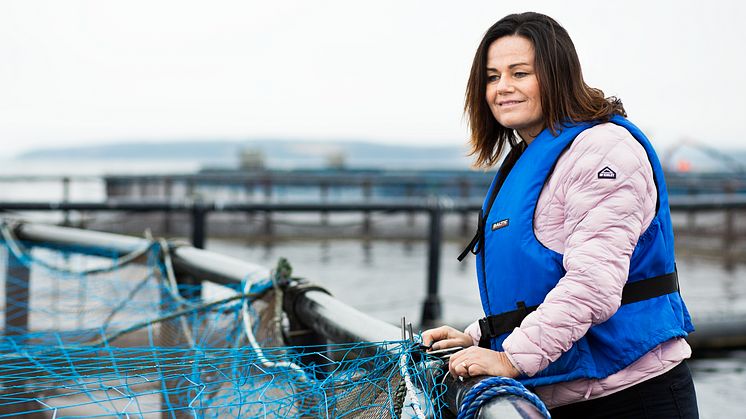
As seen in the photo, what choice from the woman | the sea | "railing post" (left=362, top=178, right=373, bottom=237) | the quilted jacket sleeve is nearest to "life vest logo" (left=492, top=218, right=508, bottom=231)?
the woman

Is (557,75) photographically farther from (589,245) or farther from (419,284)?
(419,284)

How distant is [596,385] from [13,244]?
4.80 metres

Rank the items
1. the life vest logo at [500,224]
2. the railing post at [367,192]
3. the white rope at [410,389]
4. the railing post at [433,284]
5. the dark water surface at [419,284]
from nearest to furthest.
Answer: the white rope at [410,389] → the life vest logo at [500,224] → the dark water surface at [419,284] → the railing post at [433,284] → the railing post at [367,192]

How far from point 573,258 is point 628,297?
22cm

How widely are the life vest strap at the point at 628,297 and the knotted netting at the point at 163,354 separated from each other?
0.24m

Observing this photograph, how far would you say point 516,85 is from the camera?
239 cm

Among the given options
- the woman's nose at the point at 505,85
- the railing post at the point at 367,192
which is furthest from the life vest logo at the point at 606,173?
the railing post at the point at 367,192

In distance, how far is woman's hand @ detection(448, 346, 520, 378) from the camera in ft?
6.48

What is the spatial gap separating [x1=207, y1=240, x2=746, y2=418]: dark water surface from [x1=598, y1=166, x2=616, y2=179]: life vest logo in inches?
179

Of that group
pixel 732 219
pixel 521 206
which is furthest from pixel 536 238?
pixel 732 219

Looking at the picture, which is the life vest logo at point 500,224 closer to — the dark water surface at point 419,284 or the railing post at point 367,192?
the dark water surface at point 419,284

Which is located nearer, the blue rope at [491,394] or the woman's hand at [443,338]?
the blue rope at [491,394]

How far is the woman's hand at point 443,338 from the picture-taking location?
→ 2283 mm

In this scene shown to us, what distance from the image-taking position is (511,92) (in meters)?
2.40
